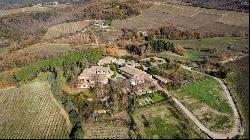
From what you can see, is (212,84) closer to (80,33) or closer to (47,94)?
(47,94)

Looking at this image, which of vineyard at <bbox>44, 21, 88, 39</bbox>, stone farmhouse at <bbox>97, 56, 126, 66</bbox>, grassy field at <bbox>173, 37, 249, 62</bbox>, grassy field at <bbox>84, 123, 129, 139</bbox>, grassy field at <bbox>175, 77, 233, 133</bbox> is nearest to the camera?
grassy field at <bbox>84, 123, 129, 139</bbox>

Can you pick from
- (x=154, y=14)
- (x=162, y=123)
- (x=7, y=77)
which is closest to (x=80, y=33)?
(x=154, y=14)

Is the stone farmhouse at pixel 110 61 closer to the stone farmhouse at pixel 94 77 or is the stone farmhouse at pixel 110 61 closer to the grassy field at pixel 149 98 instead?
the stone farmhouse at pixel 94 77

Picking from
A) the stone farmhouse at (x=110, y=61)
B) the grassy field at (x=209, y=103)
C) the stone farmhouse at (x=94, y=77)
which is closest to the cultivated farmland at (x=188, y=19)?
the stone farmhouse at (x=110, y=61)

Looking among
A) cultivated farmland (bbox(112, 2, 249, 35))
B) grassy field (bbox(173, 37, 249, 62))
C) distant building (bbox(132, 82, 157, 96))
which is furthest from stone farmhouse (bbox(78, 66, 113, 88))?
cultivated farmland (bbox(112, 2, 249, 35))

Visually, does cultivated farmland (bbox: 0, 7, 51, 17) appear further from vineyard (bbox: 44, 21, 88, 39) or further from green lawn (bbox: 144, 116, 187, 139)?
green lawn (bbox: 144, 116, 187, 139)
